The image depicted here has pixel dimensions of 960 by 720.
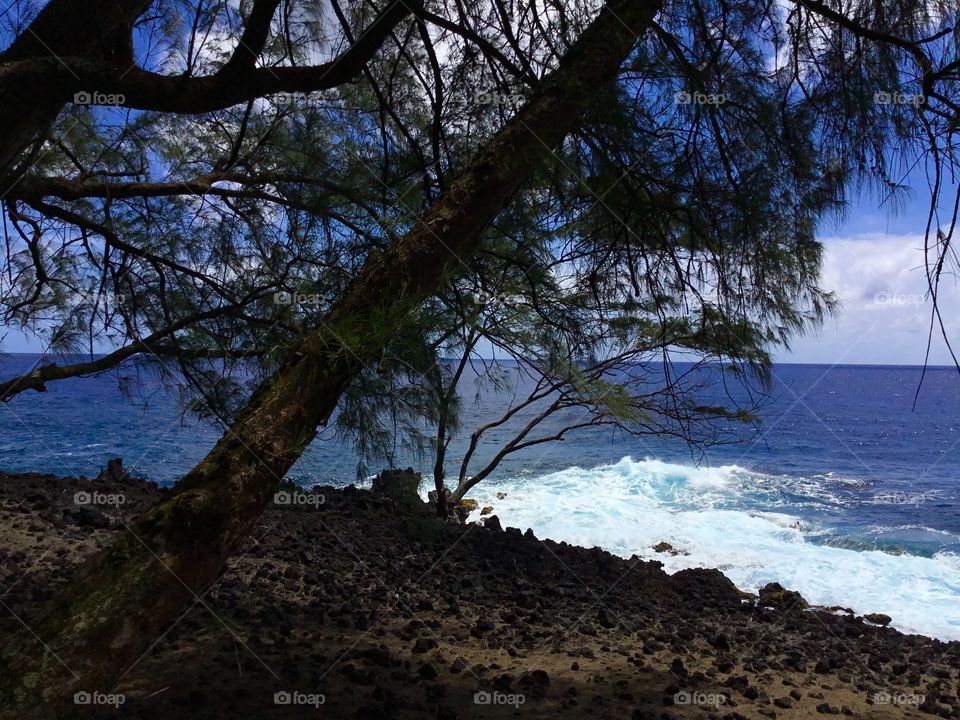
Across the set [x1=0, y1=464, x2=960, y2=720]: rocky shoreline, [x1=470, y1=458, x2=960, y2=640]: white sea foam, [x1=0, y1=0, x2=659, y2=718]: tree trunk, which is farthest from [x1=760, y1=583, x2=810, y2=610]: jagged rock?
[x1=0, y1=0, x2=659, y2=718]: tree trunk

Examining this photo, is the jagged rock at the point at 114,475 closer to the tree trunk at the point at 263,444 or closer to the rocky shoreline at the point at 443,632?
the rocky shoreline at the point at 443,632

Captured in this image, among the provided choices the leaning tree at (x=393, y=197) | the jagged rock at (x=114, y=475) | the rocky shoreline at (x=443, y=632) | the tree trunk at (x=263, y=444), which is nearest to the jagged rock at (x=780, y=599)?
the rocky shoreline at (x=443, y=632)

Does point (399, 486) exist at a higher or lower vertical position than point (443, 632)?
higher

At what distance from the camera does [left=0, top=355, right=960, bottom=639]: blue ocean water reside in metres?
7.36

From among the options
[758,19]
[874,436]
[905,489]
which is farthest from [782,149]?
[874,436]

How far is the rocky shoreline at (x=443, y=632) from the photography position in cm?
269

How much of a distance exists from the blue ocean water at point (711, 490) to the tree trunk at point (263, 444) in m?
1.32

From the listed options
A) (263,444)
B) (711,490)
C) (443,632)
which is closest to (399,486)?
(443,632)

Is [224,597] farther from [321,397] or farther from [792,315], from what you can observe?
[792,315]

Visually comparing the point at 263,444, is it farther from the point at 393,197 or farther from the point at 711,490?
the point at 711,490

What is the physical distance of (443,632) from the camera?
365 cm

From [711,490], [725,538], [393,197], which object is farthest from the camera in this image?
[711,490]

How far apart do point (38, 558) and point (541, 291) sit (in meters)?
3.02

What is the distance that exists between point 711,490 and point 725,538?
3876 mm
